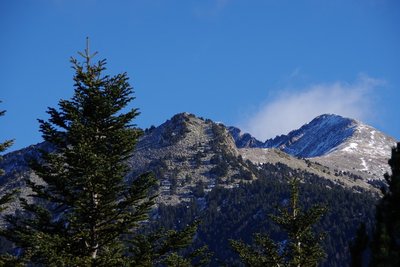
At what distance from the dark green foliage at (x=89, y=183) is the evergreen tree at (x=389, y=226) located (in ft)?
38.3

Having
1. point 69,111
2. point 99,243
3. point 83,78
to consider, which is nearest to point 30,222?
point 99,243

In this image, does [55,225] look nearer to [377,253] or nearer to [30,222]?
[30,222]

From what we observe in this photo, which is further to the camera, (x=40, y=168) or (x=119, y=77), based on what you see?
(x=119, y=77)

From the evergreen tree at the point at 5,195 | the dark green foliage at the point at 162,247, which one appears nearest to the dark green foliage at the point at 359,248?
the dark green foliage at the point at 162,247

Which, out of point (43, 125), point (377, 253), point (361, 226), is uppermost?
point (43, 125)

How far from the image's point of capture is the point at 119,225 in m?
25.8

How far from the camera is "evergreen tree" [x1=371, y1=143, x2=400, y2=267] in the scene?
1535 cm

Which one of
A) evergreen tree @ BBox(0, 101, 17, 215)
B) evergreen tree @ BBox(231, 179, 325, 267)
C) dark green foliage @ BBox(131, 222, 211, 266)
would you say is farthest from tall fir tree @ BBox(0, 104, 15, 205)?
evergreen tree @ BBox(231, 179, 325, 267)

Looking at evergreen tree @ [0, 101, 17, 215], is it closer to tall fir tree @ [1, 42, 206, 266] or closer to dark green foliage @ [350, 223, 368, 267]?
tall fir tree @ [1, 42, 206, 266]

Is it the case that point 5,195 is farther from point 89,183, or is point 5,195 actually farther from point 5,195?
point 89,183

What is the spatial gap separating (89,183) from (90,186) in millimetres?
167

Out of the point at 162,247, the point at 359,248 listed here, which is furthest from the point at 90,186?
the point at 359,248

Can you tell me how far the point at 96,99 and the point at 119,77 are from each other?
194cm

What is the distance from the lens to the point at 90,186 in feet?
80.5
